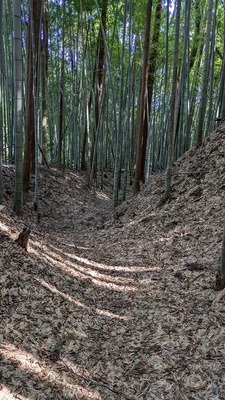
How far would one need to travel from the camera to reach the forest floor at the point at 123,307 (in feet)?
5.90

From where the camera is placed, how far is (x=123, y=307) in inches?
109

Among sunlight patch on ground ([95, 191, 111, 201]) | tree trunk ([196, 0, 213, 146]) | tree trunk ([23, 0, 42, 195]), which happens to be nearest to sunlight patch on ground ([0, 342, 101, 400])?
tree trunk ([23, 0, 42, 195])

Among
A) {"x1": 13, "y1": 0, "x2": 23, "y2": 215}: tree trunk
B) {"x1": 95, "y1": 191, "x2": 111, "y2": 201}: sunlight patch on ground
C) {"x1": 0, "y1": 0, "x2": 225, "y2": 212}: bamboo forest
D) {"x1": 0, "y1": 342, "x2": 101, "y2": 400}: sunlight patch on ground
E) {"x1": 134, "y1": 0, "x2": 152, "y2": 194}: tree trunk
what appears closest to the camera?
{"x1": 0, "y1": 342, "x2": 101, "y2": 400}: sunlight patch on ground

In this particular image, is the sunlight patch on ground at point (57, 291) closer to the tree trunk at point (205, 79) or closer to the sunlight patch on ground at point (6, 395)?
the sunlight patch on ground at point (6, 395)

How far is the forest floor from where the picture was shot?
1.80 m

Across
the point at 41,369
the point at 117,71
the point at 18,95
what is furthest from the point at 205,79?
the point at 117,71

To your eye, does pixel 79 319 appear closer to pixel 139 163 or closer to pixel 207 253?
pixel 207 253

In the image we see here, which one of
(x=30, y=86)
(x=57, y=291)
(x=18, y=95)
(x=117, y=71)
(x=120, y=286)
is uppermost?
(x=117, y=71)

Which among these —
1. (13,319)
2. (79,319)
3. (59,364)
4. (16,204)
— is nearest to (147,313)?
(79,319)

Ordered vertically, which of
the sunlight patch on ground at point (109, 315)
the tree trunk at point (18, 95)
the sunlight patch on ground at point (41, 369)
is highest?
the tree trunk at point (18, 95)

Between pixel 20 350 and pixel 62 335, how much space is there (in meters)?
0.37

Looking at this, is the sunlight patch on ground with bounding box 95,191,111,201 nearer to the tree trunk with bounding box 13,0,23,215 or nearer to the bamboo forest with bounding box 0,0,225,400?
the bamboo forest with bounding box 0,0,225,400

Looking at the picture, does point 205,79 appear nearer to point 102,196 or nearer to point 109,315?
point 109,315

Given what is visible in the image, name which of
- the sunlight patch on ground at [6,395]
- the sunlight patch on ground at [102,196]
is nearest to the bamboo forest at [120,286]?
the sunlight patch on ground at [6,395]
